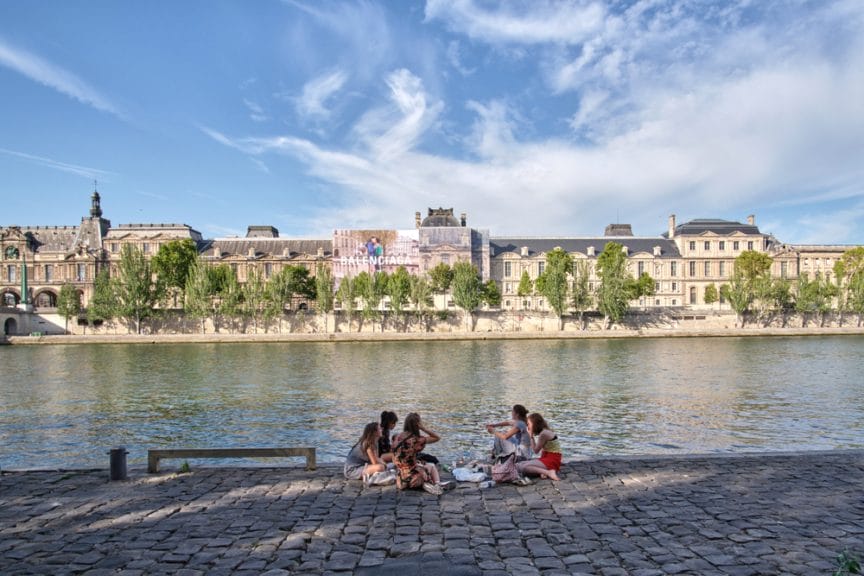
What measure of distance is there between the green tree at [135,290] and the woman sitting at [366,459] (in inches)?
2699

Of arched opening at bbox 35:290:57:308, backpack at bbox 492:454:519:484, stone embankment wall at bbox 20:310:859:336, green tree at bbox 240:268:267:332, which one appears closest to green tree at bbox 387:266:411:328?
stone embankment wall at bbox 20:310:859:336

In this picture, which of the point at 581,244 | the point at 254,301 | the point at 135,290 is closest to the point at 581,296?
the point at 581,244

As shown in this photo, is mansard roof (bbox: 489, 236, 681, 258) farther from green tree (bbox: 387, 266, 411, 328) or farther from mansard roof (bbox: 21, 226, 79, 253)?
mansard roof (bbox: 21, 226, 79, 253)

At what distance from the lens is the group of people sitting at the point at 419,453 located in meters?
9.85

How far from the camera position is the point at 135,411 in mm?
23344

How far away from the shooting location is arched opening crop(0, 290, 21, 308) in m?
90.4

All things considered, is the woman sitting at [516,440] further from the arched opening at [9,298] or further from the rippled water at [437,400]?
the arched opening at [9,298]

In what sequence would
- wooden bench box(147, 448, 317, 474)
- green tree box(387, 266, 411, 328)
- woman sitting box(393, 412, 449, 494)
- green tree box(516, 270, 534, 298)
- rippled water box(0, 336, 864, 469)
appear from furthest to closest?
green tree box(516, 270, 534, 298) < green tree box(387, 266, 411, 328) < rippled water box(0, 336, 864, 469) < wooden bench box(147, 448, 317, 474) < woman sitting box(393, 412, 449, 494)

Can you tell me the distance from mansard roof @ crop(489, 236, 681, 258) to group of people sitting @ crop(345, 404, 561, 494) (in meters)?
81.4

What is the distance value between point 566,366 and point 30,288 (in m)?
83.5

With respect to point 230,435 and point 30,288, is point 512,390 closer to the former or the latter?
point 230,435

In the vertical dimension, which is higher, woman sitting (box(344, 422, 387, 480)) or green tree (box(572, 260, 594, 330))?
green tree (box(572, 260, 594, 330))

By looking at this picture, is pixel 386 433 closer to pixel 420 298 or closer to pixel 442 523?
pixel 442 523

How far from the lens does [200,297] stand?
236ft
